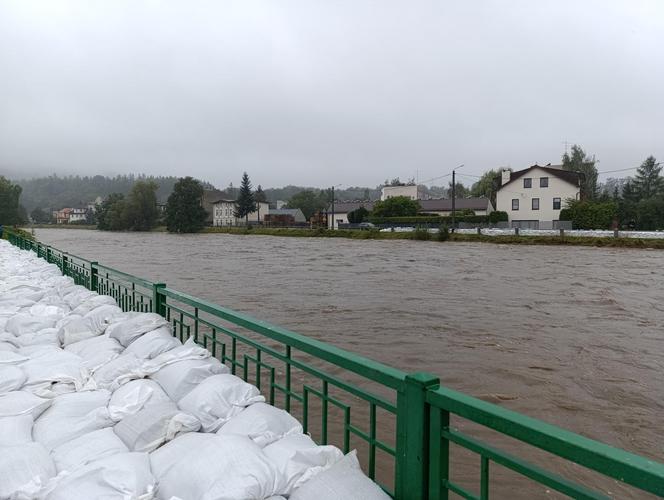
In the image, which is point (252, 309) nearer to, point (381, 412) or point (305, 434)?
point (381, 412)

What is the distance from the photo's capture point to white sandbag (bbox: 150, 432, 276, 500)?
1.90 m

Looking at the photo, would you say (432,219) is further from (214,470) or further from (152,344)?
(214,470)

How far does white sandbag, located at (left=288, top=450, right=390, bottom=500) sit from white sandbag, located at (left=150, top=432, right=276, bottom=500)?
156mm

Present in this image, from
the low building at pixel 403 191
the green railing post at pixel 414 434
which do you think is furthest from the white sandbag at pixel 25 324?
the low building at pixel 403 191

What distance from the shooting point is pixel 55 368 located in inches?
134

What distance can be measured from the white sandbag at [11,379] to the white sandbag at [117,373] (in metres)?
0.42

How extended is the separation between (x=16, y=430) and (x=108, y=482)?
3.06 ft

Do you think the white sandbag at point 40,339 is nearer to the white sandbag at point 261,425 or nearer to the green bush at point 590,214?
the white sandbag at point 261,425

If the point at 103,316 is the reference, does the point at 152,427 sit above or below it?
below

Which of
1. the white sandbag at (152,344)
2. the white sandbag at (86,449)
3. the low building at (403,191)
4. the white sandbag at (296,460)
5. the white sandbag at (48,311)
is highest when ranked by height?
the low building at (403,191)

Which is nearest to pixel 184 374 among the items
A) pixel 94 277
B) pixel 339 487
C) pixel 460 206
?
pixel 339 487

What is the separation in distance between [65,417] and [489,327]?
7.77 meters

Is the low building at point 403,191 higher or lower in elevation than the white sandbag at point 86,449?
higher

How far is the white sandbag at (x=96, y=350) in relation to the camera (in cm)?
363
